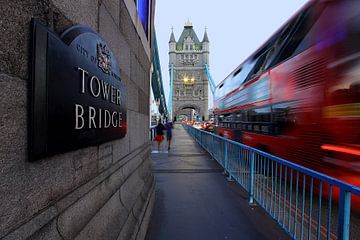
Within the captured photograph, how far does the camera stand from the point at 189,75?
90.4m

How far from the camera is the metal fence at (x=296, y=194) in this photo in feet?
7.17

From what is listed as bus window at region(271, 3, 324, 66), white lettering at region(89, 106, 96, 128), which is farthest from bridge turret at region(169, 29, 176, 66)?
white lettering at region(89, 106, 96, 128)

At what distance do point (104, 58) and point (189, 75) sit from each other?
296ft

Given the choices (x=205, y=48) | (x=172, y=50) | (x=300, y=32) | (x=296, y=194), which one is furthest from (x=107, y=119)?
(x=205, y=48)

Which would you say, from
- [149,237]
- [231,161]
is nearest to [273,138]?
[231,161]

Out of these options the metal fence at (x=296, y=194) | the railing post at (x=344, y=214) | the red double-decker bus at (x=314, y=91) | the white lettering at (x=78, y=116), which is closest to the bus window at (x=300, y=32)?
the red double-decker bus at (x=314, y=91)

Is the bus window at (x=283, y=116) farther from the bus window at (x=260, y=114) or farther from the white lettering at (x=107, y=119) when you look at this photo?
the white lettering at (x=107, y=119)

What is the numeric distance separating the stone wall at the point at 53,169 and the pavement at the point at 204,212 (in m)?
0.93

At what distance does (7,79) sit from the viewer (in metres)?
1.01

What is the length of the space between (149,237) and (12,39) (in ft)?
9.64

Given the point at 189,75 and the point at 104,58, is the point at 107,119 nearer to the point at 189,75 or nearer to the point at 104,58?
the point at 104,58

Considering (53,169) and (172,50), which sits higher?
(172,50)

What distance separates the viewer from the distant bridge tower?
88812 millimetres

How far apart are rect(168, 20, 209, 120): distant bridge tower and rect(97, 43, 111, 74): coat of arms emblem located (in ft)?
276
